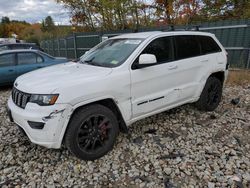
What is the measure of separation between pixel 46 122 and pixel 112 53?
1.61m

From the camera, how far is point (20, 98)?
117 inches

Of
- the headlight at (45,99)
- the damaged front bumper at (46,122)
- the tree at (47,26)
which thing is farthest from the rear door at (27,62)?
the tree at (47,26)

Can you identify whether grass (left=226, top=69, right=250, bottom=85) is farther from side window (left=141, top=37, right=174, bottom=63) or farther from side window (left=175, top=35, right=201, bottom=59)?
side window (left=141, top=37, right=174, bottom=63)

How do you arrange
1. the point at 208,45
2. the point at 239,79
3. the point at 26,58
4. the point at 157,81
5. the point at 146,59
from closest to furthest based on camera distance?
the point at 146,59, the point at 157,81, the point at 208,45, the point at 239,79, the point at 26,58

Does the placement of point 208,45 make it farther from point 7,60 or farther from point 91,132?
point 7,60

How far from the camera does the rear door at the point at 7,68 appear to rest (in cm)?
729

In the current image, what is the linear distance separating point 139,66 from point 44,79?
1374 mm

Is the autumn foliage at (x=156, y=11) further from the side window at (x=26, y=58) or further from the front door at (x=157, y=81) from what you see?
the front door at (x=157, y=81)

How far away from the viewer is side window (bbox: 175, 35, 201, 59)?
13.0 feet

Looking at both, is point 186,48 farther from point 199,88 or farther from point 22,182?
point 22,182

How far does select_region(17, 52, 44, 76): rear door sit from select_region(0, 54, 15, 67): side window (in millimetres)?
187

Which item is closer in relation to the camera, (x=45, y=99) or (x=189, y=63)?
(x=45, y=99)

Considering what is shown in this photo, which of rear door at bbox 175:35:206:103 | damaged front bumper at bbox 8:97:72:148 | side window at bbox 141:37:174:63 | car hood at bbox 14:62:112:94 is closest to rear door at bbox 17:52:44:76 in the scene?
car hood at bbox 14:62:112:94

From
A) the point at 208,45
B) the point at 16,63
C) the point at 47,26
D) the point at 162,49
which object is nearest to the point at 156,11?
the point at 16,63
